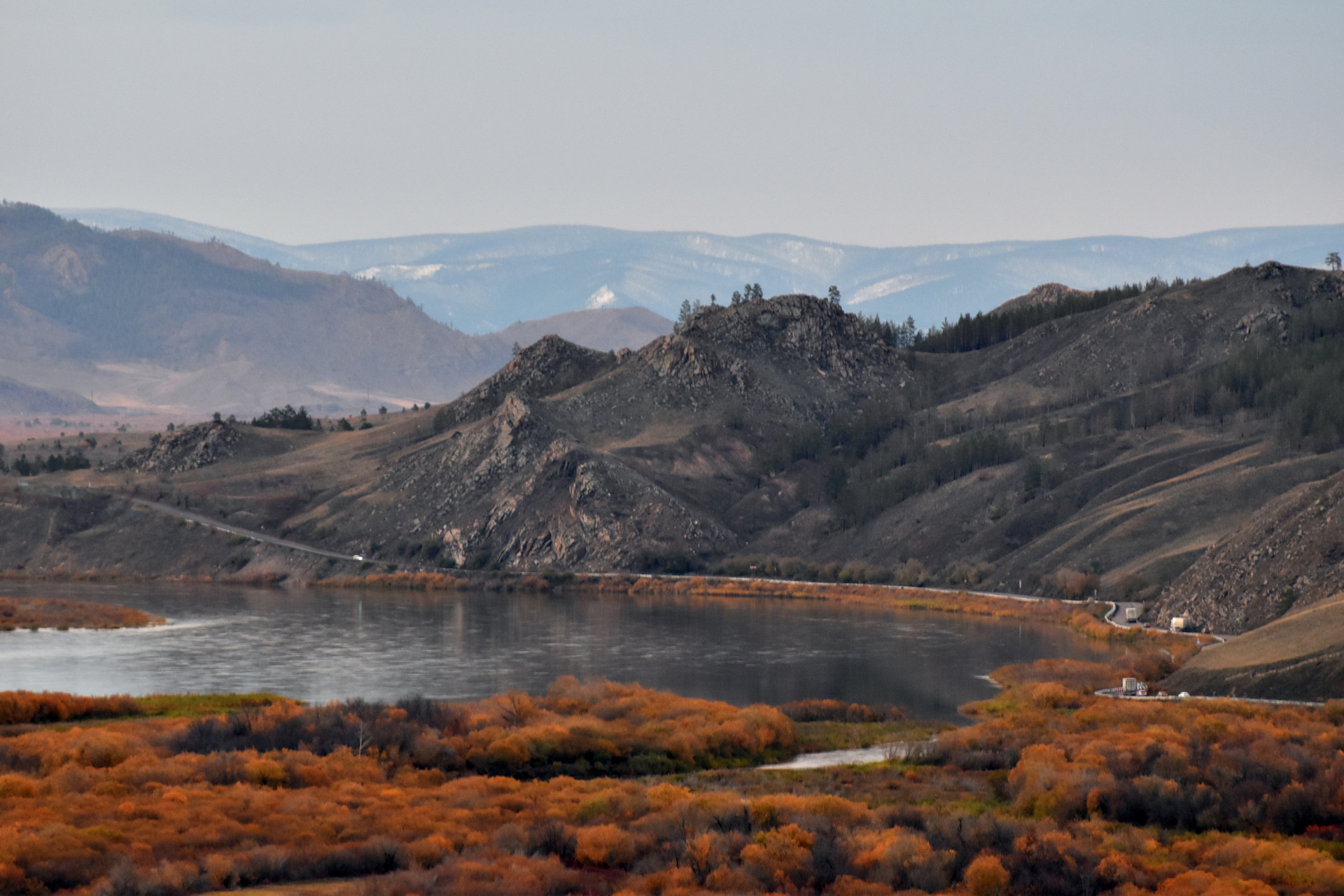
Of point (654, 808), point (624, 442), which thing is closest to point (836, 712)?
point (654, 808)

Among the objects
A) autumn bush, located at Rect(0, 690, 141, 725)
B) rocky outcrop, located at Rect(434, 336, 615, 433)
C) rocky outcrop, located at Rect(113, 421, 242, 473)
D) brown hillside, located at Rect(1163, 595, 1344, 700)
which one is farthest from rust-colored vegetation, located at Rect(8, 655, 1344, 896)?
rocky outcrop, located at Rect(434, 336, 615, 433)

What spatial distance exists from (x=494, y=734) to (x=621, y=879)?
666 inches

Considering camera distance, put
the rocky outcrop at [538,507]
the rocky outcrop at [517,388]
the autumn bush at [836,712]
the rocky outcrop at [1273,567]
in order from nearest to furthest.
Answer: the autumn bush at [836,712]
the rocky outcrop at [1273,567]
the rocky outcrop at [538,507]
the rocky outcrop at [517,388]

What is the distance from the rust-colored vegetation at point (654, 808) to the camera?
29.0m

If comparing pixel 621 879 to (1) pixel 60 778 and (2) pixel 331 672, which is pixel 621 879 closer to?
(1) pixel 60 778

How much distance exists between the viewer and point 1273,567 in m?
79.2

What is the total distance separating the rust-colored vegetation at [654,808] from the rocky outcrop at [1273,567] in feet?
92.0

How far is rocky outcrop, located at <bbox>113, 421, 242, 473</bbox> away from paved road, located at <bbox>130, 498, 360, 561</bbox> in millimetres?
21376

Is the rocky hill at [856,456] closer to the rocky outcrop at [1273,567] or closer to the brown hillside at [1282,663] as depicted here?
the rocky outcrop at [1273,567]

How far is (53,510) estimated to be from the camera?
504ft

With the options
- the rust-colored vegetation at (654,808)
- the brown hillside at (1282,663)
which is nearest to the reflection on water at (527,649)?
the brown hillside at (1282,663)

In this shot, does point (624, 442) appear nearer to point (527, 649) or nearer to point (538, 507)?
point (538, 507)

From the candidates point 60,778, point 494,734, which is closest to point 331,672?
point 494,734

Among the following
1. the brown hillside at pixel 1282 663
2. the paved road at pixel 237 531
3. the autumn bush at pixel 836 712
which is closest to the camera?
the brown hillside at pixel 1282 663
